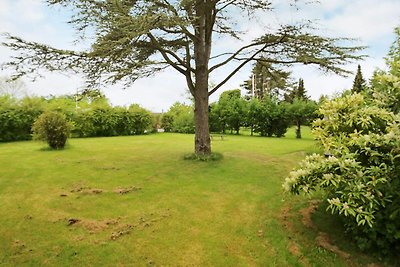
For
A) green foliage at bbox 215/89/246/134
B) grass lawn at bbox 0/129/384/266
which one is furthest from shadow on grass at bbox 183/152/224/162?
green foliage at bbox 215/89/246/134

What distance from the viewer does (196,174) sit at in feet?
26.4

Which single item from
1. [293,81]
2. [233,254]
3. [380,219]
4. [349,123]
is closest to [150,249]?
[233,254]

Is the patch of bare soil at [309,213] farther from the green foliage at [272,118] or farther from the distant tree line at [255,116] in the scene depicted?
the green foliage at [272,118]

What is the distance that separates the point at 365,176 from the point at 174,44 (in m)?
8.31

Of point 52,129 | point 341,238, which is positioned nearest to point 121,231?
point 341,238

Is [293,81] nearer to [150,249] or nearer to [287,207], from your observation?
[287,207]

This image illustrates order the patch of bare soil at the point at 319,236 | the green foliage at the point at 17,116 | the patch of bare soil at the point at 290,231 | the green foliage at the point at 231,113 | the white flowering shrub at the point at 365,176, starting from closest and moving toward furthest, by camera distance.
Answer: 1. the white flowering shrub at the point at 365,176
2. the patch of bare soil at the point at 290,231
3. the patch of bare soil at the point at 319,236
4. the green foliage at the point at 17,116
5. the green foliage at the point at 231,113

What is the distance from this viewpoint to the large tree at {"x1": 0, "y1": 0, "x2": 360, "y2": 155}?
7.58m

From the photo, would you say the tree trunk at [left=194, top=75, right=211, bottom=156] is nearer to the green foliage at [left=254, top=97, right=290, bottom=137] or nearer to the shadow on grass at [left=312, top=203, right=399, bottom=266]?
the shadow on grass at [left=312, top=203, right=399, bottom=266]

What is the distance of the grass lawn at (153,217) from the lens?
13.6 feet

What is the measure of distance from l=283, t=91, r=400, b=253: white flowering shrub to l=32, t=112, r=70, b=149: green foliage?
32.7ft

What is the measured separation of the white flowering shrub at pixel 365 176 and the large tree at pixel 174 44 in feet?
15.7

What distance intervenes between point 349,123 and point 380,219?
4.71 ft

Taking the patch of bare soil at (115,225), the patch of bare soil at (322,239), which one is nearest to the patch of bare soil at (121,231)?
the patch of bare soil at (115,225)
